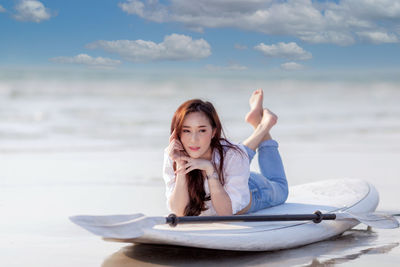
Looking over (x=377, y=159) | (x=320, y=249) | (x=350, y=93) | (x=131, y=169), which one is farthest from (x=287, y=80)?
(x=320, y=249)

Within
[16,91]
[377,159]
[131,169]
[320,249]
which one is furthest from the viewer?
[16,91]

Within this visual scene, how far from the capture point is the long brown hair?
2693 millimetres

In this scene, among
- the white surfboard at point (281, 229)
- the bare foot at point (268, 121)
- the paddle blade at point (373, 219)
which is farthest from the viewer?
the bare foot at point (268, 121)

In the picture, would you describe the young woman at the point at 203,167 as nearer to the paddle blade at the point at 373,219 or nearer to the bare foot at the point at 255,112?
→ the paddle blade at the point at 373,219

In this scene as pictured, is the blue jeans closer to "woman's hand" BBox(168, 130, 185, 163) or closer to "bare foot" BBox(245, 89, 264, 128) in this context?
"bare foot" BBox(245, 89, 264, 128)

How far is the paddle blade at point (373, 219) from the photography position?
2971 millimetres

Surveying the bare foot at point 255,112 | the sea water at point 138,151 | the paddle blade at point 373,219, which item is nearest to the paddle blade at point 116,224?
the sea water at point 138,151

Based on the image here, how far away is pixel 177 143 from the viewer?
269 centimetres

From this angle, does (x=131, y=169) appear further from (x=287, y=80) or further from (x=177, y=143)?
(x=287, y=80)

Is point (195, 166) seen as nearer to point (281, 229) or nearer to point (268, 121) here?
point (281, 229)

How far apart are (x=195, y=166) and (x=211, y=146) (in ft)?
0.65

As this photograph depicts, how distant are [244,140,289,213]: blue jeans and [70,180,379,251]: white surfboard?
0.15 feet

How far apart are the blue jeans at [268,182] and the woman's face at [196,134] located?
499 mm

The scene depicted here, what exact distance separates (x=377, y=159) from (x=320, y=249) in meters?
3.98
